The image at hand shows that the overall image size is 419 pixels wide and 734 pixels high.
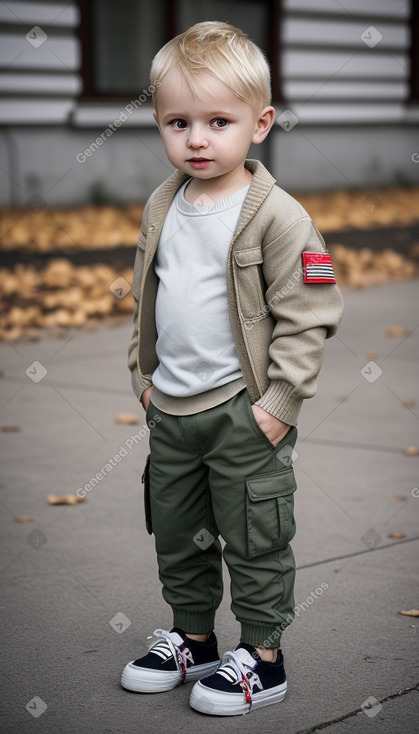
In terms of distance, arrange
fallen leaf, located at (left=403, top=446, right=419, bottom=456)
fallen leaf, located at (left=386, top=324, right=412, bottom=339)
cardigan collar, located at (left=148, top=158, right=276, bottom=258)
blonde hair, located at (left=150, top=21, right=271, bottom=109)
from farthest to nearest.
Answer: fallen leaf, located at (left=386, top=324, right=412, bottom=339)
fallen leaf, located at (left=403, top=446, right=419, bottom=456)
cardigan collar, located at (left=148, top=158, right=276, bottom=258)
blonde hair, located at (left=150, top=21, right=271, bottom=109)

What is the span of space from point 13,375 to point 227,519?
3.38 metres

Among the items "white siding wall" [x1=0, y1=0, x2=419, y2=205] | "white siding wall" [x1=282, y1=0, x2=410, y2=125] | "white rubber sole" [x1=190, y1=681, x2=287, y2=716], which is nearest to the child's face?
"white rubber sole" [x1=190, y1=681, x2=287, y2=716]

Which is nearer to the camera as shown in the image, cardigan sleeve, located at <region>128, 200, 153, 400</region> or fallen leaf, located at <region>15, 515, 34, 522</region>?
cardigan sleeve, located at <region>128, 200, 153, 400</region>

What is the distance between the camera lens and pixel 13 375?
5730 millimetres

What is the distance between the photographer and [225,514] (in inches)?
101

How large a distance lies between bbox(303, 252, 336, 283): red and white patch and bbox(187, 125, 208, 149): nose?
36 cm

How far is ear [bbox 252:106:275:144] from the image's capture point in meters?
2.51

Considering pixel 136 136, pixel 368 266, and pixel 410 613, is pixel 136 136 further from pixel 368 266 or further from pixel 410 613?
pixel 410 613

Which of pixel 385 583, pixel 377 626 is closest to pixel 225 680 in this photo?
pixel 377 626

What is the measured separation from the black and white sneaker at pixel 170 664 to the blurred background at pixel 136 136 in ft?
13.9

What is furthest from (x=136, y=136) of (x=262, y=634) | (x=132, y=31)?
(x=262, y=634)

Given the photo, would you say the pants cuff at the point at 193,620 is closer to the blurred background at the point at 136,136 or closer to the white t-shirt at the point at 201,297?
the white t-shirt at the point at 201,297

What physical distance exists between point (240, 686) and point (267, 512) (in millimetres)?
456

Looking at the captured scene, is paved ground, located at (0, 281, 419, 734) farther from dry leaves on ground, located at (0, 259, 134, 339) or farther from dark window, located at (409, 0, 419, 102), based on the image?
dark window, located at (409, 0, 419, 102)
